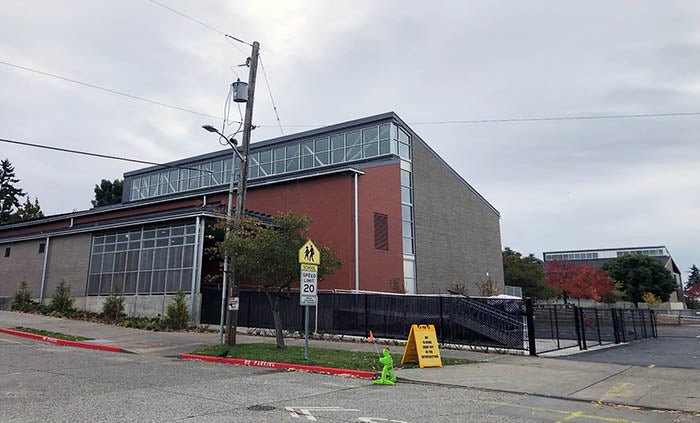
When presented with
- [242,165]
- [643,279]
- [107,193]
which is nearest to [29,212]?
[107,193]

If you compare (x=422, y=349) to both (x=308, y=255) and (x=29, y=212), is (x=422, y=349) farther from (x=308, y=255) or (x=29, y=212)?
(x=29, y=212)

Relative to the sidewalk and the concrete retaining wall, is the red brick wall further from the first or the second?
→ the sidewalk

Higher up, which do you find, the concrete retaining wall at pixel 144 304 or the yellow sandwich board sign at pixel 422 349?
the concrete retaining wall at pixel 144 304

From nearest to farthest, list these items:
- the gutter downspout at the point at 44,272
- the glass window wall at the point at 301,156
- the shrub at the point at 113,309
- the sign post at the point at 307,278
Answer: the sign post at the point at 307,278
the shrub at the point at 113,309
the gutter downspout at the point at 44,272
the glass window wall at the point at 301,156

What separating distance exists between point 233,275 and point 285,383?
668cm

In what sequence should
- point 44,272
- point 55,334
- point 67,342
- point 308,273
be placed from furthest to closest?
point 44,272 < point 55,334 < point 67,342 < point 308,273

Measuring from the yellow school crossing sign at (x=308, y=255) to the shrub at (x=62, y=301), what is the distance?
19159mm

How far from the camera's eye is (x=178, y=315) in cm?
2303

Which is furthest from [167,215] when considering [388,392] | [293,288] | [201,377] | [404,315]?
[388,392]

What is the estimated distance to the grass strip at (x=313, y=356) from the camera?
1305cm

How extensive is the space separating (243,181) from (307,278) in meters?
4.81

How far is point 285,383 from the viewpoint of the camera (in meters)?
10.8

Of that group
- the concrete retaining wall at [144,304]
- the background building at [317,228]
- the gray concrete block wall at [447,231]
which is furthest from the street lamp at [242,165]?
the gray concrete block wall at [447,231]

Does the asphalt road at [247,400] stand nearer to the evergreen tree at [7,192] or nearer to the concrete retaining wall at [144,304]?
the concrete retaining wall at [144,304]
